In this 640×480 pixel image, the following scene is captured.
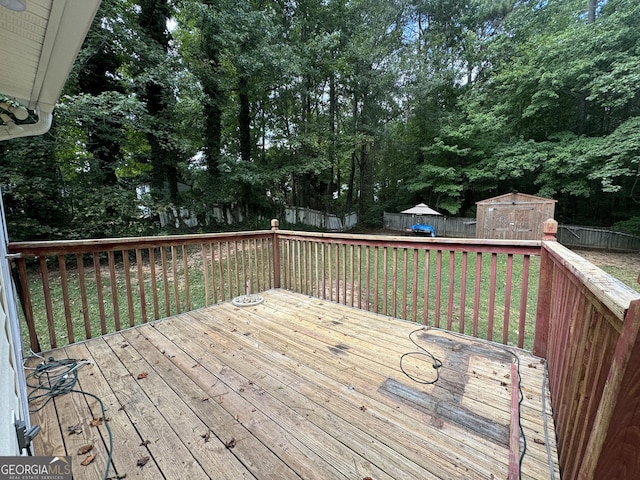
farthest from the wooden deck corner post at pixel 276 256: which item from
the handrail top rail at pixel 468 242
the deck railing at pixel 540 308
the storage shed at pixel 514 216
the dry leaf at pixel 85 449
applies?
the storage shed at pixel 514 216

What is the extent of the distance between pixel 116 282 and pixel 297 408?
10.9 feet

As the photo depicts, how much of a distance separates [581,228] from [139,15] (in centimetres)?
1467

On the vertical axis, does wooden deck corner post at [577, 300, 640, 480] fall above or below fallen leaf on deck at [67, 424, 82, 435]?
above

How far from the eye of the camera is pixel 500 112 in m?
11.2

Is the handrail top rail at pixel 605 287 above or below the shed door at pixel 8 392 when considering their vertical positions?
above

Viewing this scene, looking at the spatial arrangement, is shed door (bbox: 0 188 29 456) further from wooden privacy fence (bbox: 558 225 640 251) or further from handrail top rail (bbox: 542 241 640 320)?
wooden privacy fence (bbox: 558 225 640 251)

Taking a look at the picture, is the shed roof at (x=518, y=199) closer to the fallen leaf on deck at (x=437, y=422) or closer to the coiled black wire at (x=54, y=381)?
the fallen leaf on deck at (x=437, y=422)

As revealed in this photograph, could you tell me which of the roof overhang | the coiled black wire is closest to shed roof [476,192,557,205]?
the roof overhang

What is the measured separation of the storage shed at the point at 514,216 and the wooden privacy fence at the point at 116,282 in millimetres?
8687

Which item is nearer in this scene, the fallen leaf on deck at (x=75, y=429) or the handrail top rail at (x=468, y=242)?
the fallen leaf on deck at (x=75, y=429)

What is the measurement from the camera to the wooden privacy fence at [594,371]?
598mm

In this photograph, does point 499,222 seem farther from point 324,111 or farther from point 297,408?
point 297,408

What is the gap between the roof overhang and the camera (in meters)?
1.07

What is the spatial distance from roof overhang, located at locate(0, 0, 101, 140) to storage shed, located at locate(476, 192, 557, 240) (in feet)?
34.9
